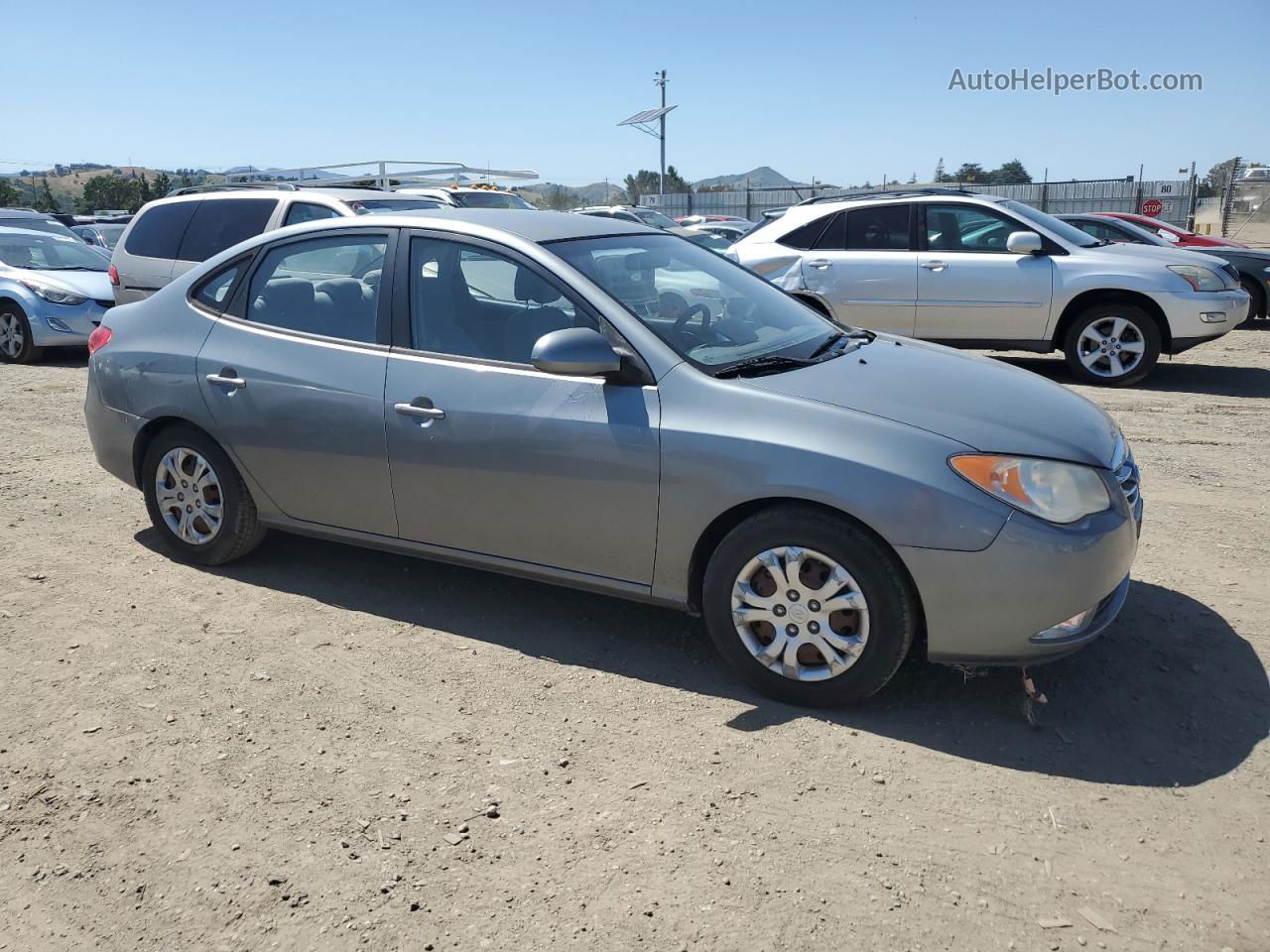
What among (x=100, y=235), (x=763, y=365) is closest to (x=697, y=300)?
(x=763, y=365)

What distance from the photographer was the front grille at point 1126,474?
12.3 ft

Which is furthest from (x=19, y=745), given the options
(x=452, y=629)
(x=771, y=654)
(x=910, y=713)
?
(x=910, y=713)

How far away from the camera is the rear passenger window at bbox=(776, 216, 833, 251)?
34.4 ft

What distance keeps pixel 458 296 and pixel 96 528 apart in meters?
2.81

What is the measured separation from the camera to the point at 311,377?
4.55 metres

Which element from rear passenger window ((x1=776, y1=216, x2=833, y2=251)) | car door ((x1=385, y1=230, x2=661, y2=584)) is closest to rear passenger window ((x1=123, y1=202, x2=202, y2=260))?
rear passenger window ((x1=776, y1=216, x2=833, y2=251))

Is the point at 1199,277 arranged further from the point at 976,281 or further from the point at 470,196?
the point at 470,196

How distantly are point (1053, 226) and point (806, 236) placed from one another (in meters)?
2.27

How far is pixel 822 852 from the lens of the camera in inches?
116

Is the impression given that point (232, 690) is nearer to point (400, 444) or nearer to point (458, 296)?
point (400, 444)

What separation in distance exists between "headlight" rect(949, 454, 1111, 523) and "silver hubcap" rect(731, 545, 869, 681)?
52 centimetres

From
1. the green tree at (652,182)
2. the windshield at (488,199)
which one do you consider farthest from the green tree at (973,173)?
the windshield at (488,199)

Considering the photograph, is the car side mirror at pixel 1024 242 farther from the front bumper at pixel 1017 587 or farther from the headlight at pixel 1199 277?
the front bumper at pixel 1017 587

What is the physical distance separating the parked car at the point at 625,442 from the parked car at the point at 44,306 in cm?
774
